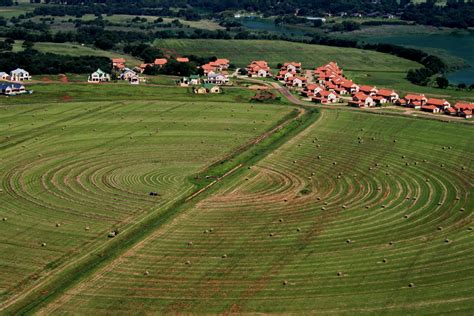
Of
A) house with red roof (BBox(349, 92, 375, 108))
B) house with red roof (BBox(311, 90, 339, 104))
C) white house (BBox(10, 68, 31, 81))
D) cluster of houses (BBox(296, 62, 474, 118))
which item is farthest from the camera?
white house (BBox(10, 68, 31, 81))

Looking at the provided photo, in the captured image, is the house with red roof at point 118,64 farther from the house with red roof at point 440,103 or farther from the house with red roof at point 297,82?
the house with red roof at point 440,103

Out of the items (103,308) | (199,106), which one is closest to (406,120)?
(199,106)

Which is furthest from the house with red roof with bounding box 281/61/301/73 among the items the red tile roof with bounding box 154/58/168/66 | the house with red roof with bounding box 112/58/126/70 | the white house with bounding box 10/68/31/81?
the white house with bounding box 10/68/31/81

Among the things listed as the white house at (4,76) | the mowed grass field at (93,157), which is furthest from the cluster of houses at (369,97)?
the white house at (4,76)

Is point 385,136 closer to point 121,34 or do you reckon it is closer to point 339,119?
point 339,119

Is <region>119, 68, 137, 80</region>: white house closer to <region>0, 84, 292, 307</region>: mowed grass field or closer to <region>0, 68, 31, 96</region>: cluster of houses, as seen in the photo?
<region>0, 84, 292, 307</region>: mowed grass field

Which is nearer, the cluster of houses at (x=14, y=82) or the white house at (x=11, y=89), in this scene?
the white house at (x=11, y=89)

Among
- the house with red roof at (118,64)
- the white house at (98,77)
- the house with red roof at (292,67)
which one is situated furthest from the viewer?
the house with red roof at (292,67)

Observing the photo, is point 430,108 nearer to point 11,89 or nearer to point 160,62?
point 160,62
